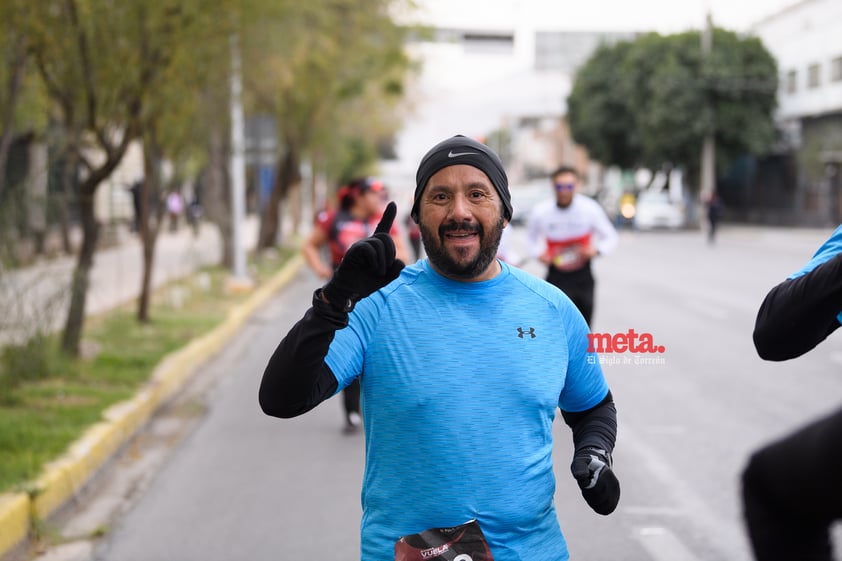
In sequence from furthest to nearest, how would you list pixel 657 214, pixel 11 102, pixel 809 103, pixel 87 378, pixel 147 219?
1. pixel 657 214
2. pixel 809 103
3. pixel 147 219
4. pixel 87 378
5. pixel 11 102

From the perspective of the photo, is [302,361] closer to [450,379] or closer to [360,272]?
[360,272]

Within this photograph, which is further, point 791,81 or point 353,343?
point 791,81

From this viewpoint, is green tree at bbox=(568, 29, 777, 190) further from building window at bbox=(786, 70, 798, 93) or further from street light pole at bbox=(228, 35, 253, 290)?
street light pole at bbox=(228, 35, 253, 290)

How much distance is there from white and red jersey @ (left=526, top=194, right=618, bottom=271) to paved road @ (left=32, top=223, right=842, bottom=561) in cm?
110

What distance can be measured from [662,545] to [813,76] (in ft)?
138

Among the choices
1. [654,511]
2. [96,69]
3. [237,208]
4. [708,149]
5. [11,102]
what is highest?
[96,69]

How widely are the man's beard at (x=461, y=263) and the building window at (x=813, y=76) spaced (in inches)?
1722

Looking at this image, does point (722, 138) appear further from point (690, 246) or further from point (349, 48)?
point (349, 48)

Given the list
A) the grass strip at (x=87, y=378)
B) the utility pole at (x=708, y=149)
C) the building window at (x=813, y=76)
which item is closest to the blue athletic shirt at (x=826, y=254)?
the grass strip at (x=87, y=378)

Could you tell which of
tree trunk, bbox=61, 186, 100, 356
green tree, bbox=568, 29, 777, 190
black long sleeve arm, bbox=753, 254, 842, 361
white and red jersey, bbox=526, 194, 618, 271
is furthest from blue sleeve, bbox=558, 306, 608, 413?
green tree, bbox=568, 29, 777, 190

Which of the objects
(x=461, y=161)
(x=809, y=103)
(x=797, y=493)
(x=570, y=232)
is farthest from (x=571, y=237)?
(x=809, y=103)

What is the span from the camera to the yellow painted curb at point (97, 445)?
573 centimetres

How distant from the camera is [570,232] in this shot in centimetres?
954

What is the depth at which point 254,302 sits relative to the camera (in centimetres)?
1797
